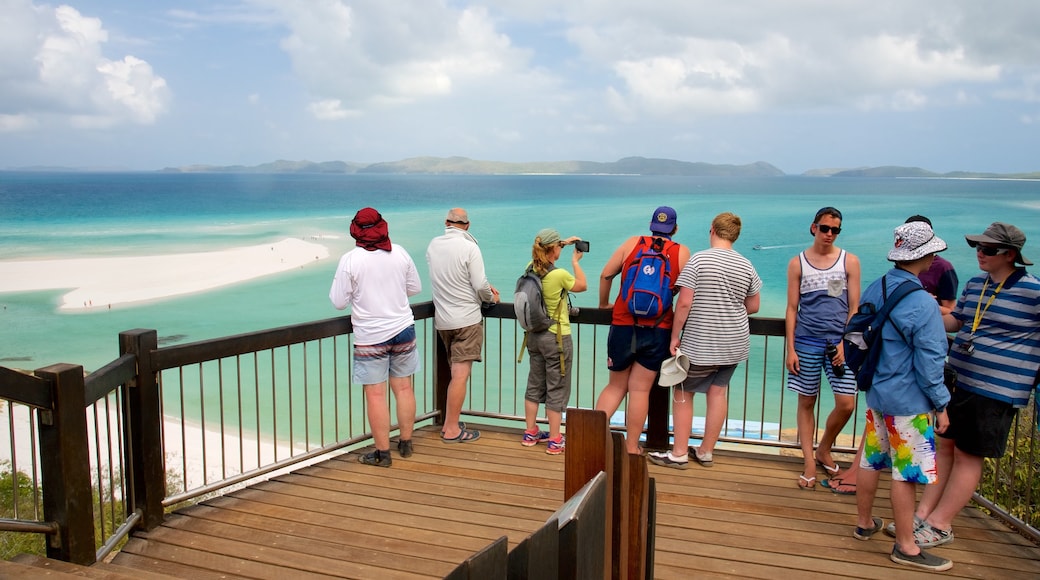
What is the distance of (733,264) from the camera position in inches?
195

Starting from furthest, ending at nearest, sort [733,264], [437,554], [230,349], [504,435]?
[504,435]
[733,264]
[230,349]
[437,554]

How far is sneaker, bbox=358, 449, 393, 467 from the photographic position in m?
5.30

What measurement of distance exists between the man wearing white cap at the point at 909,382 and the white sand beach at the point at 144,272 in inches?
1550

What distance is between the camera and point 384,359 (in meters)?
5.28

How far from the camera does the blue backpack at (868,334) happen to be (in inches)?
143

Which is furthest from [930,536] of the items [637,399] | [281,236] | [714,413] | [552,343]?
[281,236]

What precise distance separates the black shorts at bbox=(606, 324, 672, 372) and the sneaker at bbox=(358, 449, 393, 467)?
1652 mm

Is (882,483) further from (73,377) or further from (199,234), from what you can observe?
(199,234)

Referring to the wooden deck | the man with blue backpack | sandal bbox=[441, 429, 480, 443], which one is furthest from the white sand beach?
the man with blue backpack

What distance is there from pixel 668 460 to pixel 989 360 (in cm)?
216


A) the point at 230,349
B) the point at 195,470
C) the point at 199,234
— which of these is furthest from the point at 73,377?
the point at 199,234

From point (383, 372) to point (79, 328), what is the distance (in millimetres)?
31766

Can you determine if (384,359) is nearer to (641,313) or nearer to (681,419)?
(641,313)

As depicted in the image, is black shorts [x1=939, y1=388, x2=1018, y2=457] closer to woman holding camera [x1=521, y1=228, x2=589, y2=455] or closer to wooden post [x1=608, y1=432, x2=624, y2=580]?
woman holding camera [x1=521, y1=228, x2=589, y2=455]
